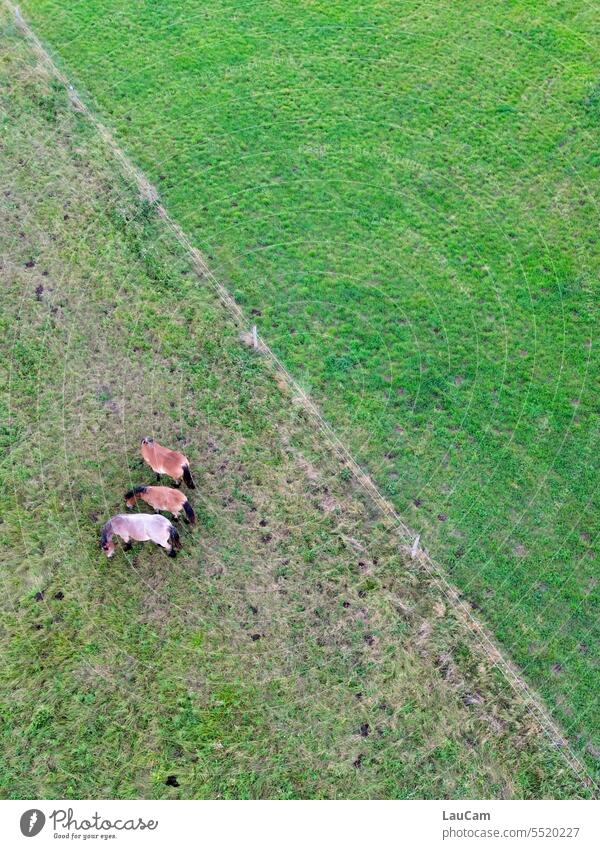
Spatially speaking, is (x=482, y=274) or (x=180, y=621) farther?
(x=482, y=274)

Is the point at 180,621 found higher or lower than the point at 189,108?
lower

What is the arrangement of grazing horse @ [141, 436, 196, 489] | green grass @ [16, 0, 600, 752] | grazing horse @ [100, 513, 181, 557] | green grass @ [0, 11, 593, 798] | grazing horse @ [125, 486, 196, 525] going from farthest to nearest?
1. green grass @ [16, 0, 600, 752]
2. grazing horse @ [141, 436, 196, 489]
3. grazing horse @ [125, 486, 196, 525]
4. grazing horse @ [100, 513, 181, 557]
5. green grass @ [0, 11, 593, 798]

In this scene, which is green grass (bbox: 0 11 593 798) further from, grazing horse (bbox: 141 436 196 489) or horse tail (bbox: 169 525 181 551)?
grazing horse (bbox: 141 436 196 489)

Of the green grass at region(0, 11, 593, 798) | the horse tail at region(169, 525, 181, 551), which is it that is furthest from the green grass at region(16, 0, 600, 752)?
the horse tail at region(169, 525, 181, 551)

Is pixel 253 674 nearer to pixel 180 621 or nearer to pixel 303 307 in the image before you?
pixel 180 621

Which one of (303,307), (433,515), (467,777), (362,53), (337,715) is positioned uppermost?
(362,53)

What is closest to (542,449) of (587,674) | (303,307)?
(587,674)

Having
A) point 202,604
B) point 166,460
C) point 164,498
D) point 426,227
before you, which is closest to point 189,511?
point 164,498

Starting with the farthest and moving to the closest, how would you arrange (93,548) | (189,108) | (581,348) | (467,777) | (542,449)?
1. (189,108)
2. (581,348)
3. (542,449)
4. (93,548)
5. (467,777)
